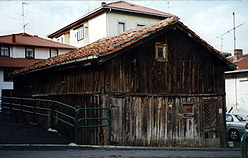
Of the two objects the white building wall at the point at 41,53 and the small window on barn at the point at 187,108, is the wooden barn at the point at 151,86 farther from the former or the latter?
the white building wall at the point at 41,53

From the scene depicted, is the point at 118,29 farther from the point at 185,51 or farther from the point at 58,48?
the point at 185,51

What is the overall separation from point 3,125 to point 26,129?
1.58 metres

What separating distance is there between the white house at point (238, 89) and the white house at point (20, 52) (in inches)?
751

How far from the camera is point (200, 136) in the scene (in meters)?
14.0

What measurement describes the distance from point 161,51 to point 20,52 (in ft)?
88.8

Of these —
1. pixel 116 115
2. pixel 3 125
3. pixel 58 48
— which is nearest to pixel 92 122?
pixel 116 115

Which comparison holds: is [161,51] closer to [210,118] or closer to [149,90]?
[149,90]

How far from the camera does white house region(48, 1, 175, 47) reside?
31.4 meters

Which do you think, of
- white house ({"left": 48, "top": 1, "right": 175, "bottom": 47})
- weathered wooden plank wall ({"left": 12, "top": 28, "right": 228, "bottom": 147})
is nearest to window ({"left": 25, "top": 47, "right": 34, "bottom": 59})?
white house ({"left": 48, "top": 1, "right": 175, "bottom": 47})

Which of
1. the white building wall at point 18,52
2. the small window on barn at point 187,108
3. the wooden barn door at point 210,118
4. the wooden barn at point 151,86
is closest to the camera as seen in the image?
the wooden barn at point 151,86

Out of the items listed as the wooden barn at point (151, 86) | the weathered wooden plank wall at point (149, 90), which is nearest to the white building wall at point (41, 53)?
the wooden barn at point (151, 86)

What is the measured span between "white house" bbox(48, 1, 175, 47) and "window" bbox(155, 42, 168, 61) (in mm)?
17797

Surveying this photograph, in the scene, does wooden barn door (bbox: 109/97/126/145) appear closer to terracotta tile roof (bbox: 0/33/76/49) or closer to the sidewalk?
the sidewalk

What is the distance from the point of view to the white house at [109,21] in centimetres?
3144
